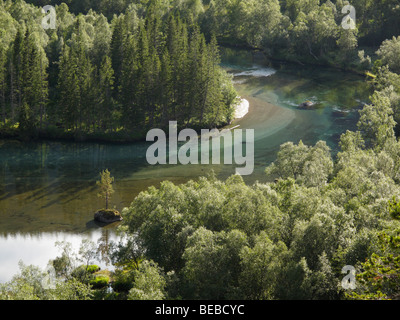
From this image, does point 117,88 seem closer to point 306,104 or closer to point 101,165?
point 101,165

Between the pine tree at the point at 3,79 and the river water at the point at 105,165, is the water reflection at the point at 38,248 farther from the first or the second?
the pine tree at the point at 3,79

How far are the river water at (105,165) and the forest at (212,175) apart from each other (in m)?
5.70

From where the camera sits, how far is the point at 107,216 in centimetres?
7388

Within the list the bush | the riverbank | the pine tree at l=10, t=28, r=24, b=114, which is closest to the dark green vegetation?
the pine tree at l=10, t=28, r=24, b=114

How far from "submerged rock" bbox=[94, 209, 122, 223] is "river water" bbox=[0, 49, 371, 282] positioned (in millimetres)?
1444

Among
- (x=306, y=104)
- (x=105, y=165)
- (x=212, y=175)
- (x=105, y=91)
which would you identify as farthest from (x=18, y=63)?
(x=306, y=104)

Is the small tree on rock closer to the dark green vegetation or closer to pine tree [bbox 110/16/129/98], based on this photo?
the dark green vegetation

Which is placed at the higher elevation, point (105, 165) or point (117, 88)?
point (117, 88)

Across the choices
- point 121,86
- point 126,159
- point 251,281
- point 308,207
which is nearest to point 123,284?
point 251,281

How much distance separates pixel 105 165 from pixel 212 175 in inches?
1377

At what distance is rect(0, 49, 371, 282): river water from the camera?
232 ft

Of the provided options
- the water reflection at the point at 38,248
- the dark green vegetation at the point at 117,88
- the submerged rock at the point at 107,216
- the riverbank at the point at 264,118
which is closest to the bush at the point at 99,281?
the water reflection at the point at 38,248

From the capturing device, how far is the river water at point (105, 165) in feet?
232
